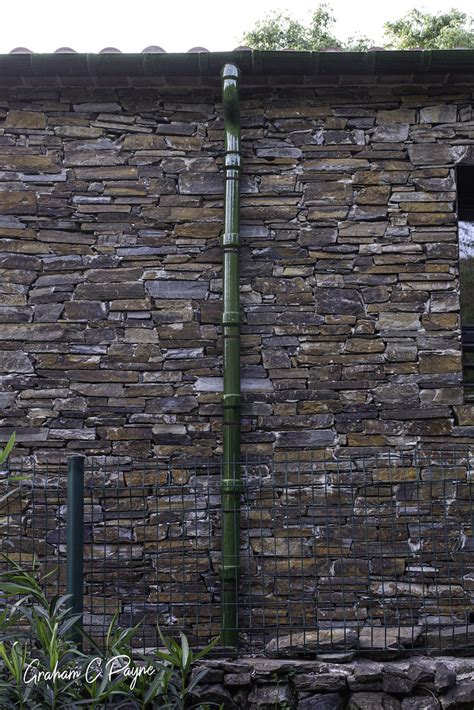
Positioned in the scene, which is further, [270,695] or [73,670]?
[270,695]

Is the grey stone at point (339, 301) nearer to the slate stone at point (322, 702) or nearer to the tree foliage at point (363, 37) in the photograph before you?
the slate stone at point (322, 702)

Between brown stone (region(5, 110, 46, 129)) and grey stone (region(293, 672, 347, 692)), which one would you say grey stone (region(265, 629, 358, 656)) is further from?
brown stone (region(5, 110, 46, 129))

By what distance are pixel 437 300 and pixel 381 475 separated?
1.25 m

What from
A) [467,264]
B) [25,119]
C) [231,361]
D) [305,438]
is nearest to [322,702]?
[305,438]

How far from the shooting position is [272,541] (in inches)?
205

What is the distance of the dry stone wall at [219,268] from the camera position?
5406mm

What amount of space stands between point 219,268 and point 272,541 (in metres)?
1.85

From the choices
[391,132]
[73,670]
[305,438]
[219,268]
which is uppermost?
[391,132]

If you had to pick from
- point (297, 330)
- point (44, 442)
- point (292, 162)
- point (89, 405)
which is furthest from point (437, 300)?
point (44, 442)

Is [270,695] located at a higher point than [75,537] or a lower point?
lower

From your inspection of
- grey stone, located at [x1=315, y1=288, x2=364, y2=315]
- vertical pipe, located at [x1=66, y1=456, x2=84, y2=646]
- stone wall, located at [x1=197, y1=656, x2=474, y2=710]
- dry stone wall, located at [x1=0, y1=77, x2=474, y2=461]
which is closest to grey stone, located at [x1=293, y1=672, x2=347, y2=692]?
stone wall, located at [x1=197, y1=656, x2=474, y2=710]

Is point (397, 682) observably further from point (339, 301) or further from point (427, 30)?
point (427, 30)

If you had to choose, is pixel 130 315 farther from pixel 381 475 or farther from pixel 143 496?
pixel 381 475

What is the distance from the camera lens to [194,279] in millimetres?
5574
